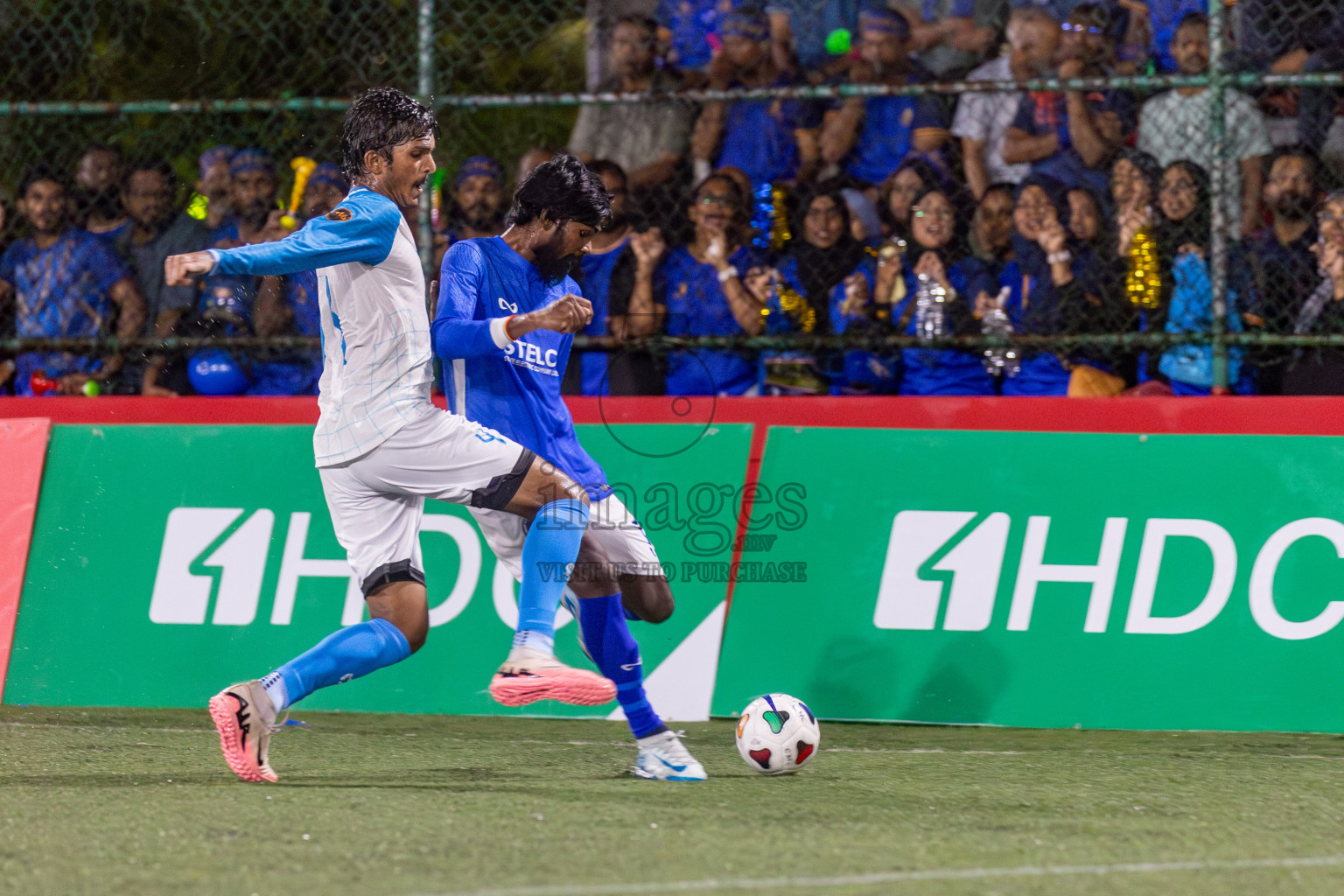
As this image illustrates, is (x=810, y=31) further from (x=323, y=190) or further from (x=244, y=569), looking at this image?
(x=244, y=569)

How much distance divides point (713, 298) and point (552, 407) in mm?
2047

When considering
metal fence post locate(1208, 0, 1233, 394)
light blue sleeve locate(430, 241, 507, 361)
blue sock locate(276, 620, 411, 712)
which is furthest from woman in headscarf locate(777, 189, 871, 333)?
blue sock locate(276, 620, 411, 712)

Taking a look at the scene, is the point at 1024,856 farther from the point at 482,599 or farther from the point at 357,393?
the point at 482,599

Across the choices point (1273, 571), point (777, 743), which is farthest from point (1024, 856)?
point (1273, 571)

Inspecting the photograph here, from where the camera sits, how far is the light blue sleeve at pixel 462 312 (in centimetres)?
423

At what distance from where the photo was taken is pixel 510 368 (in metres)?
4.50

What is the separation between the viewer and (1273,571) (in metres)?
5.45

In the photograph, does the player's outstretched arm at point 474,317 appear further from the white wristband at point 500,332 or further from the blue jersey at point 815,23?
the blue jersey at point 815,23

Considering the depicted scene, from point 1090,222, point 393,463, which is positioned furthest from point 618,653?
point 1090,222

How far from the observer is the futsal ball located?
4500 mm

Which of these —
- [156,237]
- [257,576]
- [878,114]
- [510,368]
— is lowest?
[257,576]

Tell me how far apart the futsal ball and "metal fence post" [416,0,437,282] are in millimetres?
2693

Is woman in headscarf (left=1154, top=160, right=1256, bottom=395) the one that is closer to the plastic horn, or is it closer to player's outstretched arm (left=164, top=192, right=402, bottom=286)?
player's outstretched arm (left=164, top=192, right=402, bottom=286)

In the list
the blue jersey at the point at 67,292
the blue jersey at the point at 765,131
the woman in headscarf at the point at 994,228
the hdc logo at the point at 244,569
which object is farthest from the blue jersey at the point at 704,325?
the blue jersey at the point at 67,292
